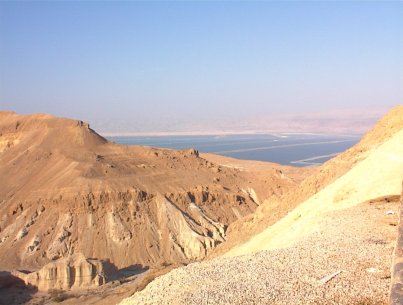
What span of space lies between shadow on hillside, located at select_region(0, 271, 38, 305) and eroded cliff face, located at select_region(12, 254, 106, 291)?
290mm

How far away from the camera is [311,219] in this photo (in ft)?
56.9

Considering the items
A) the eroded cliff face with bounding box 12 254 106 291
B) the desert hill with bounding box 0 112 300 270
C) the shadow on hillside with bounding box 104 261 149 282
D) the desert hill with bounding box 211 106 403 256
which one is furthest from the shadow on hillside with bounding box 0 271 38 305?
the desert hill with bounding box 211 106 403 256

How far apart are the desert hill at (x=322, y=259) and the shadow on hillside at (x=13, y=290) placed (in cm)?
1578

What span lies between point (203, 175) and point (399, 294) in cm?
4035

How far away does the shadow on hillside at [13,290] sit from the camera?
2906 centimetres

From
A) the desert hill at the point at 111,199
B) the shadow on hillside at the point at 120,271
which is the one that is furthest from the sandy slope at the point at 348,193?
the desert hill at the point at 111,199

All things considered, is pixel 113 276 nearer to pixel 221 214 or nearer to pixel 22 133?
pixel 221 214

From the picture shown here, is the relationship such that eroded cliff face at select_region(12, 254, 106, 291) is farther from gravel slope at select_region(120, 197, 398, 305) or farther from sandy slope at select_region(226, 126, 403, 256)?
gravel slope at select_region(120, 197, 398, 305)

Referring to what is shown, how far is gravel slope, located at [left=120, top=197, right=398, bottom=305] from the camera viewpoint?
994cm

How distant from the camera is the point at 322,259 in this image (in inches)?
474

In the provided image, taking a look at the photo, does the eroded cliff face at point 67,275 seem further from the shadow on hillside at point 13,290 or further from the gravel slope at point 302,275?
the gravel slope at point 302,275

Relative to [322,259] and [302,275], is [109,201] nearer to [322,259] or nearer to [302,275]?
[322,259]

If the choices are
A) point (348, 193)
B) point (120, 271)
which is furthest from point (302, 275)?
point (120, 271)

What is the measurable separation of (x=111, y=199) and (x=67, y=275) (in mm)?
9899
